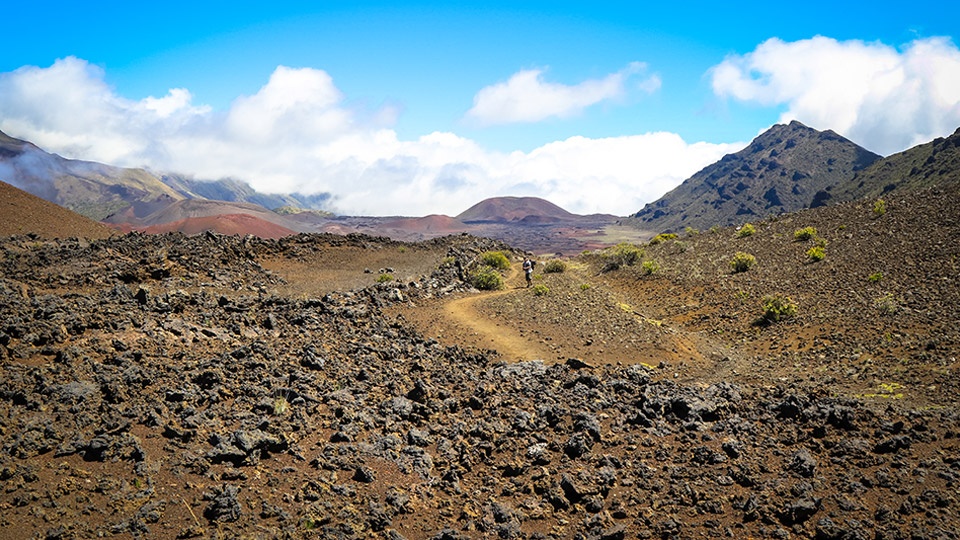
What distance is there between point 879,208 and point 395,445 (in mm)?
24550

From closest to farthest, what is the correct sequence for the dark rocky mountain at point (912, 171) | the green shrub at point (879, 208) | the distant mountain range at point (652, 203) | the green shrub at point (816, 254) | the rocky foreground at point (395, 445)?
the rocky foreground at point (395, 445) → the green shrub at point (816, 254) → the green shrub at point (879, 208) → the dark rocky mountain at point (912, 171) → the distant mountain range at point (652, 203)

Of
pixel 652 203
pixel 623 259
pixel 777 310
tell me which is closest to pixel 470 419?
pixel 777 310

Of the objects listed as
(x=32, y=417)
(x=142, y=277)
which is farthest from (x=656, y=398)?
(x=142, y=277)

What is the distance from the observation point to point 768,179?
112 meters

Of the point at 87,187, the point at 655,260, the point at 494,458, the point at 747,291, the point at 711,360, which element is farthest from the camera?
the point at 87,187

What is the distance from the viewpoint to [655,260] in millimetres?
25062

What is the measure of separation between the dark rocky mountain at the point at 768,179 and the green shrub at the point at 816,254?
86.7m

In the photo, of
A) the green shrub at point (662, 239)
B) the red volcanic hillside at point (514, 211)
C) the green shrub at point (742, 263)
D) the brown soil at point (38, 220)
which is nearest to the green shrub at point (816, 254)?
the green shrub at point (742, 263)

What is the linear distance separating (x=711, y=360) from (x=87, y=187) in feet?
590

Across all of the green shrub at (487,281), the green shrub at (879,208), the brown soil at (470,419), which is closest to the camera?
the brown soil at (470,419)

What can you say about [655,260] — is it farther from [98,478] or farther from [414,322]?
[98,478]

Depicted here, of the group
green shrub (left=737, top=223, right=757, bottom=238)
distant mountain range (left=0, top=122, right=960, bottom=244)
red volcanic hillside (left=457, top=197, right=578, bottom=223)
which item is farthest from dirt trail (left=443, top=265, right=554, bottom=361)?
red volcanic hillside (left=457, top=197, right=578, bottom=223)

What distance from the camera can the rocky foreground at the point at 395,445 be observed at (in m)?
5.62

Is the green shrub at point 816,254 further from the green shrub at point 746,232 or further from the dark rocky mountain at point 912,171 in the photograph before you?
the dark rocky mountain at point 912,171
